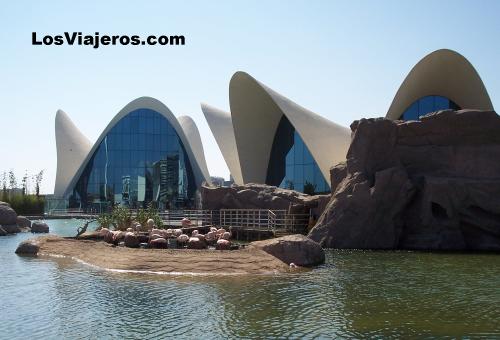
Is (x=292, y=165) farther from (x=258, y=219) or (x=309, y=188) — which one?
(x=258, y=219)

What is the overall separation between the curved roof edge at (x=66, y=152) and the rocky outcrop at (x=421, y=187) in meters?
38.8

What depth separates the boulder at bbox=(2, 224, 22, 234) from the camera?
3025cm

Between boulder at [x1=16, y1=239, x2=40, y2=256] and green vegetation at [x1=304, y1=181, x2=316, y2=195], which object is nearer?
boulder at [x1=16, y1=239, x2=40, y2=256]

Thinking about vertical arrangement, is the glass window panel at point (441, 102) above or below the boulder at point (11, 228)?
above

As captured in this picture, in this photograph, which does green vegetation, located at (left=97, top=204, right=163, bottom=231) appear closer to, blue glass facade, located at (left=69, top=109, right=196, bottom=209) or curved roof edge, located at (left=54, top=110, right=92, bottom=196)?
blue glass facade, located at (left=69, top=109, right=196, bottom=209)

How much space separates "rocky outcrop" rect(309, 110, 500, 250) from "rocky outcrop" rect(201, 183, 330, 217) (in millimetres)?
3516

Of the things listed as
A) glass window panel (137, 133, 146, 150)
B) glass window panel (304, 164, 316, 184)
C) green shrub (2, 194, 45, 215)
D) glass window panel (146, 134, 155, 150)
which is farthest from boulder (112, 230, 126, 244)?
glass window panel (146, 134, 155, 150)

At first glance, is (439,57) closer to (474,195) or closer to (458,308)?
(474,195)

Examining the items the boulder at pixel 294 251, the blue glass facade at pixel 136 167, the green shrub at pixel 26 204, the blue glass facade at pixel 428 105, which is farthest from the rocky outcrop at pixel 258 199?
the blue glass facade at pixel 136 167

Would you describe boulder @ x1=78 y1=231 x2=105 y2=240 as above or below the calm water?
above

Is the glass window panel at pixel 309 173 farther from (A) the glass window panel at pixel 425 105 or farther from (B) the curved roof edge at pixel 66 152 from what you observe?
(B) the curved roof edge at pixel 66 152

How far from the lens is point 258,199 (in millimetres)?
26547

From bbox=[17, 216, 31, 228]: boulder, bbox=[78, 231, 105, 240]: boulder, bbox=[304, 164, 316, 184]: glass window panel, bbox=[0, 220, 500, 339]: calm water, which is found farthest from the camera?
bbox=[17, 216, 31, 228]: boulder

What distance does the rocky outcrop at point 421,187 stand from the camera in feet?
62.6
